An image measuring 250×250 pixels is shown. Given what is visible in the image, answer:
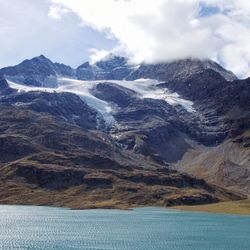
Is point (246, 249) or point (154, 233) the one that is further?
point (154, 233)

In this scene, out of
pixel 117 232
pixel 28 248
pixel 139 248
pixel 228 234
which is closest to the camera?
pixel 28 248

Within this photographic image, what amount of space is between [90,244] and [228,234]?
6296 centimetres

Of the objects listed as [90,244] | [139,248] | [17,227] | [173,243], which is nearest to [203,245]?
[173,243]

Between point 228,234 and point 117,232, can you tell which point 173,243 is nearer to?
point 117,232

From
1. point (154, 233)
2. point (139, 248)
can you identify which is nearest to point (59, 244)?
point (139, 248)

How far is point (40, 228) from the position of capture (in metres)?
182

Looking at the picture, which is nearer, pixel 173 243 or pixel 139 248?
pixel 139 248

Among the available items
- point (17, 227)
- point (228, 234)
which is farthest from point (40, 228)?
point (228, 234)

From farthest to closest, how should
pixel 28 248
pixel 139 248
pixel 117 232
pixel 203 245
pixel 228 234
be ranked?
pixel 228 234 → pixel 117 232 → pixel 203 245 → pixel 139 248 → pixel 28 248

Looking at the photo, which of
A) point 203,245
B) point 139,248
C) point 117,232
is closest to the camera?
point 139,248

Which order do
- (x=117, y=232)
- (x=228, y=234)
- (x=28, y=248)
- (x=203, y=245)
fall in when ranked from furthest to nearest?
1. (x=228, y=234)
2. (x=117, y=232)
3. (x=203, y=245)
4. (x=28, y=248)

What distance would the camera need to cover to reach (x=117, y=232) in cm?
17838

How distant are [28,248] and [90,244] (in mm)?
18432

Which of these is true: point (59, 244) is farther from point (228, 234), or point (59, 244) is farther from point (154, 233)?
point (228, 234)
